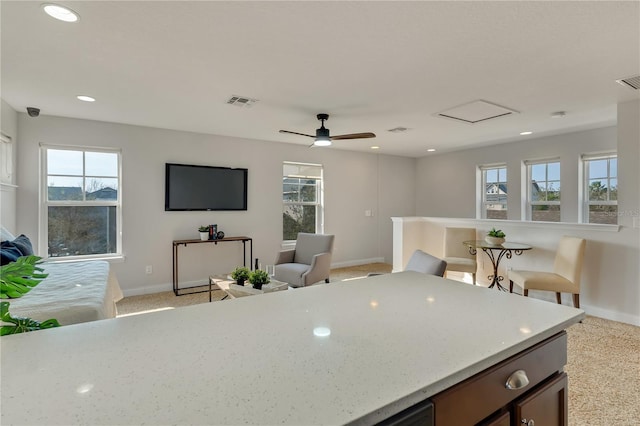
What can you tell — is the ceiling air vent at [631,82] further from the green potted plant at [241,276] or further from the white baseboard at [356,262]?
the white baseboard at [356,262]

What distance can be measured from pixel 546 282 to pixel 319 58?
3329mm

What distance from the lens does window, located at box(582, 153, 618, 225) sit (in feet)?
15.5

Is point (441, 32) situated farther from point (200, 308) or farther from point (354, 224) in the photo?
point (354, 224)

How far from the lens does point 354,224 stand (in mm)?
6695

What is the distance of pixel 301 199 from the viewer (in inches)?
241

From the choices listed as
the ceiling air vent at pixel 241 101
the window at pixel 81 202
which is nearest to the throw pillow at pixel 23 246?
the window at pixel 81 202

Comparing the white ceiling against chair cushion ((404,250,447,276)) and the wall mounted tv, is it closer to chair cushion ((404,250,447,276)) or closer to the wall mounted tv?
the wall mounted tv

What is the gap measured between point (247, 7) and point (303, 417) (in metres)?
2.00

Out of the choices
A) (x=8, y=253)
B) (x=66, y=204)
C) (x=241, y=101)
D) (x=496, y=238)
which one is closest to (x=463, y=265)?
(x=496, y=238)

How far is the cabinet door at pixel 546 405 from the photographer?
3.25 ft

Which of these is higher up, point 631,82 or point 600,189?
point 631,82

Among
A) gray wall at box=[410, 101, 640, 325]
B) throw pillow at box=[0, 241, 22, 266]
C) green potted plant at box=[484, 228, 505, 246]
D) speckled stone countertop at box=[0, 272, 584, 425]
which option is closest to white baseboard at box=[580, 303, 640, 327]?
gray wall at box=[410, 101, 640, 325]

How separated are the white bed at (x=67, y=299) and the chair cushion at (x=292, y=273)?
6.84 ft

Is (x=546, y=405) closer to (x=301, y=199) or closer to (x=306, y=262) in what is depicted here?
(x=306, y=262)
